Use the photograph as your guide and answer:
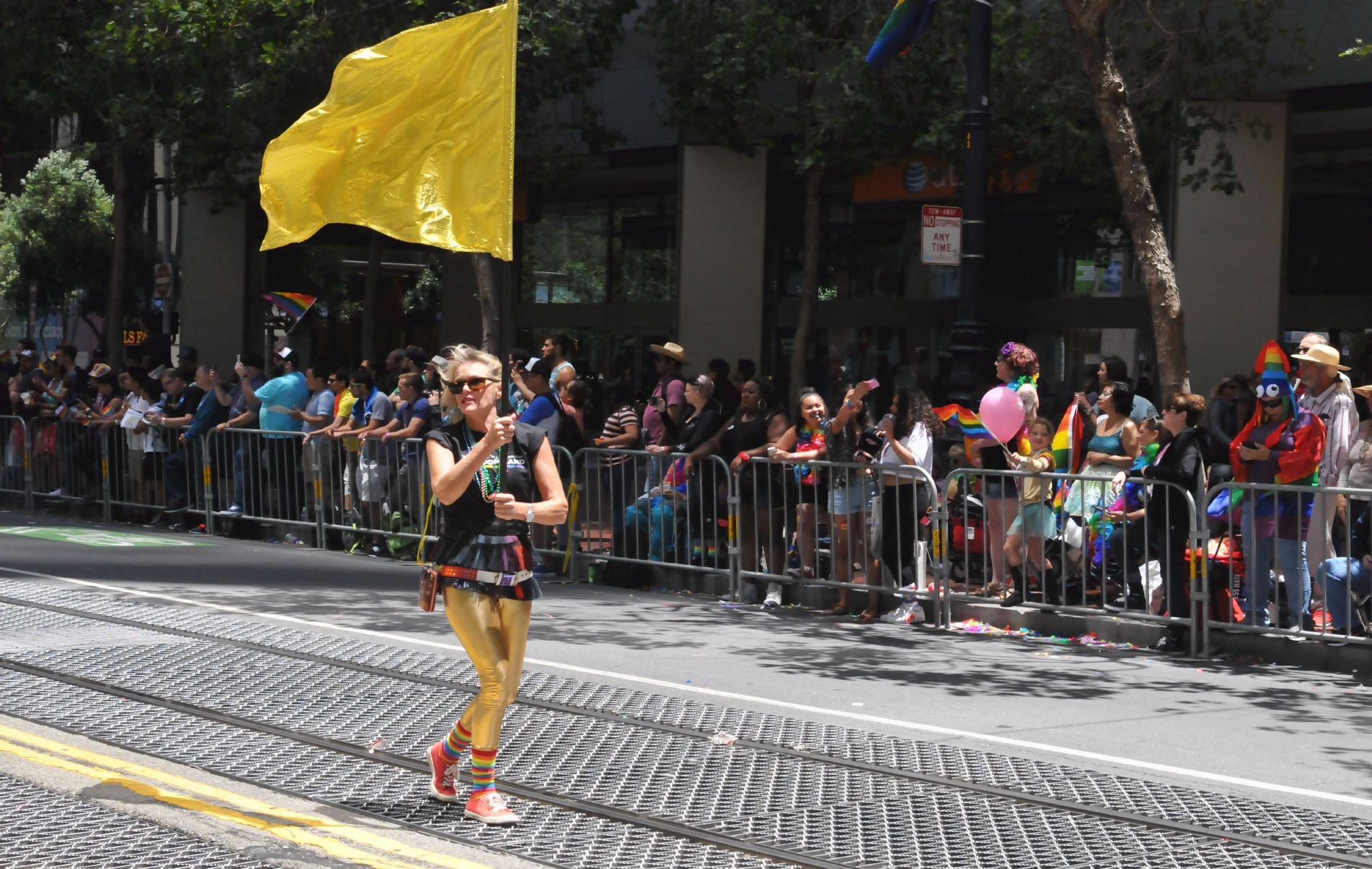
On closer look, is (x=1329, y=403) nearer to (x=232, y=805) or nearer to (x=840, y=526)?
(x=840, y=526)

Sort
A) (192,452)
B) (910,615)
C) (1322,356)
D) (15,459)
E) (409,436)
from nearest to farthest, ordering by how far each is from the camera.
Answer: (1322,356) → (910,615) → (409,436) → (192,452) → (15,459)

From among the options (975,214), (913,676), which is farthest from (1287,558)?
(975,214)

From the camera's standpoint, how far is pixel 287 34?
17.3 meters

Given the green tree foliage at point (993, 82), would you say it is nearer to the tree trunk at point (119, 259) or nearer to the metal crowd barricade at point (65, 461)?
the metal crowd barricade at point (65, 461)

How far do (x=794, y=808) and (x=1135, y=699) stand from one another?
10.6 ft

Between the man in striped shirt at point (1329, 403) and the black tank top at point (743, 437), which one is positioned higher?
the man in striped shirt at point (1329, 403)

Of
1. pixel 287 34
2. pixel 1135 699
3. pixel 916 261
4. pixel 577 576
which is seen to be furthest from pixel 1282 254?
pixel 287 34

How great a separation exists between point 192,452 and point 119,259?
31.8 feet

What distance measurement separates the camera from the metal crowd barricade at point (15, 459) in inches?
727

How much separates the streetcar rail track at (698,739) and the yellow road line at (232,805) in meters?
0.76

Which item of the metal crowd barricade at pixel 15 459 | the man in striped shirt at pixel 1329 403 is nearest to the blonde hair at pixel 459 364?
the man in striped shirt at pixel 1329 403

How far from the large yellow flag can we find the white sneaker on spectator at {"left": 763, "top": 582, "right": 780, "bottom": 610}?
4858 mm

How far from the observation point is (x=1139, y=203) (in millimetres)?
11242

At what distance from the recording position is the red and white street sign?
12.6 metres
